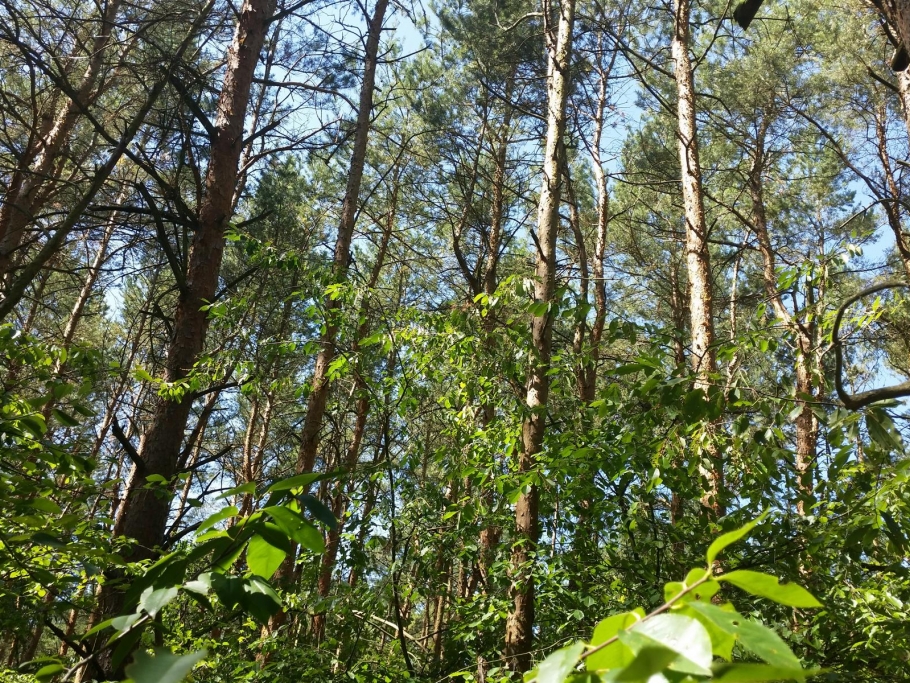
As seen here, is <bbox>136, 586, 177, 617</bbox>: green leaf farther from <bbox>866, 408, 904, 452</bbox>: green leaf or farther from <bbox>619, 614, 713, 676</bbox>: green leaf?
<bbox>866, 408, 904, 452</bbox>: green leaf

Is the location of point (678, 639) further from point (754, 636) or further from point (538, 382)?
point (538, 382)

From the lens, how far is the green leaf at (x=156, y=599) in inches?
24.4

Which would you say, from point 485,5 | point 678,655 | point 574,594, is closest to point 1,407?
point 678,655

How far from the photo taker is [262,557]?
0.79 meters

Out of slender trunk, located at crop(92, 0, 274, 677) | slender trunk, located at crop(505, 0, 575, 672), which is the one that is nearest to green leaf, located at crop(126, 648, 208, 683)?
slender trunk, located at crop(505, 0, 575, 672)

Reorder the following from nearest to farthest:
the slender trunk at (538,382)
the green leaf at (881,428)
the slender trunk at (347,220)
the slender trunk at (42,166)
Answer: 1. the green leaf at (881,428)
2. the slender trunk at (538,382)
3. the slender trunk at (347,220)
4. the slender trunk at (42,166)

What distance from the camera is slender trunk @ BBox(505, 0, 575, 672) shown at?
340 centimetres

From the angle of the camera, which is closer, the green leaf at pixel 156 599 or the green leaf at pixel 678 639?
the green leaf at pixel 678 639

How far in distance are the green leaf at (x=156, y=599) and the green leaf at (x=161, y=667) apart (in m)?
0.12

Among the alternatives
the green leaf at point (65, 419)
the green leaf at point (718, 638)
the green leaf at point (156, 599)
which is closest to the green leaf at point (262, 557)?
the green leaf at point (156, 599)

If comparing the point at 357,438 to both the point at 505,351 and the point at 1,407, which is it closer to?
the point at 505,351

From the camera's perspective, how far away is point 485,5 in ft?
34.7

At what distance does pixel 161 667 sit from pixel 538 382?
3466mm

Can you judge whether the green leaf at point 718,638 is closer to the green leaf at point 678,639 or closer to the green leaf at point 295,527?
the green leaf at point 678,639
